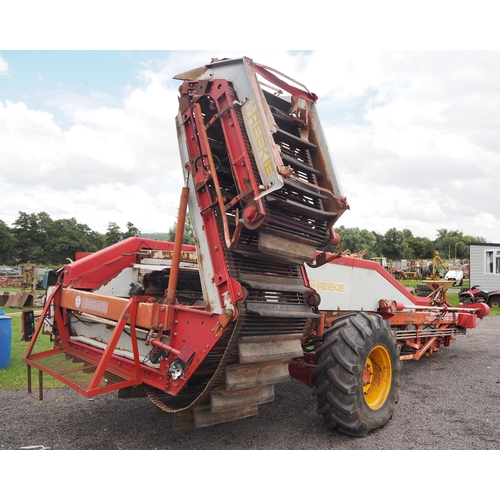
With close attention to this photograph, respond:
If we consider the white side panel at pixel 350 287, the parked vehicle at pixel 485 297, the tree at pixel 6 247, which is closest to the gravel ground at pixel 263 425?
the white side panel at pixel 350 287

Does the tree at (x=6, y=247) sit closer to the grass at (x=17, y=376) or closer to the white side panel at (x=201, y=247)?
the grass at (x=17, y=376)

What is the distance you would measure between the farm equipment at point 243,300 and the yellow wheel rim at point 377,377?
12 mm

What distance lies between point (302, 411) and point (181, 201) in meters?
2.82

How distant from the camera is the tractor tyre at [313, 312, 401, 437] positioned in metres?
3.89

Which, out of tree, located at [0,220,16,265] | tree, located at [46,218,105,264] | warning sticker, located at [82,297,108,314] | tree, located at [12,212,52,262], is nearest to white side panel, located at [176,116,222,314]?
warning sticker, located at [82,297,108,314]

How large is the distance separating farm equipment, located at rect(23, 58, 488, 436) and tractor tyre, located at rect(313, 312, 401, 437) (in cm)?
1

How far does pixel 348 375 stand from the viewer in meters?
3.91

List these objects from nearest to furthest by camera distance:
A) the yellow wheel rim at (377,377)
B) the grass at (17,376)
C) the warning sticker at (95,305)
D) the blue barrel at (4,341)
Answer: the warning sticker at (95,305), the yellow wheel rim at (377,377), the grass at (17,376), the blue barrel at (4,341)

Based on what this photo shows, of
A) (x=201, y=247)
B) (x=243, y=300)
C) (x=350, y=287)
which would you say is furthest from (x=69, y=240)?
(x=243, y=300)

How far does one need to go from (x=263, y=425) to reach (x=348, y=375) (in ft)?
3.72

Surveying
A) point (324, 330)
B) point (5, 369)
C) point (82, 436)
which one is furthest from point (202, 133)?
point (5, 369)

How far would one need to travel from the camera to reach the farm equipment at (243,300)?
3.26 meters

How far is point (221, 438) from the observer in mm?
4055

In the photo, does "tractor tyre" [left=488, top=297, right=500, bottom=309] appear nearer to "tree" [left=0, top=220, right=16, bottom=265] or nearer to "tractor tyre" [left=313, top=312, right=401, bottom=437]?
"tractor tyre" [left=313, top=312, right=401, bottom=437]
